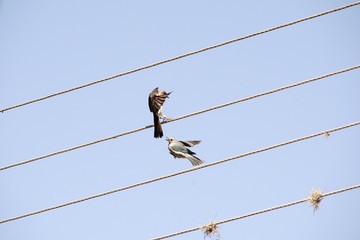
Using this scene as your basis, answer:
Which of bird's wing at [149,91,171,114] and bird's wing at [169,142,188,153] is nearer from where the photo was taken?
bird's wing at [149,91,171,114]

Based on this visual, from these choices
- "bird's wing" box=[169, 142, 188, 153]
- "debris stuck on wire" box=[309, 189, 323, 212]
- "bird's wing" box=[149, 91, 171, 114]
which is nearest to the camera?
"debris stuck on wire" box=[309, 189, 323, 212]

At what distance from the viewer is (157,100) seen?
11.5m

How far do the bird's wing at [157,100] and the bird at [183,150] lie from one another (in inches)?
25.8

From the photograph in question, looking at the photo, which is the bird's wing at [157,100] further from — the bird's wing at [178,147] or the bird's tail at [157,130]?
the bird's wing at [178,147]

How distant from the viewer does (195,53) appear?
358 inches

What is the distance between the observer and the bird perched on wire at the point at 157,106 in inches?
439

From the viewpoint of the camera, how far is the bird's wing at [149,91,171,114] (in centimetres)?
1138

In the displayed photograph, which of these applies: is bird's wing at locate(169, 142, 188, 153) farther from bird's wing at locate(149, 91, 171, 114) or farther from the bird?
bird's wing at locate(149, 91, 171, 114)

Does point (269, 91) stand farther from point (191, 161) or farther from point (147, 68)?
point (191, 161)

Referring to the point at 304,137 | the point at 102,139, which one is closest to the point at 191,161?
the point at 102,139

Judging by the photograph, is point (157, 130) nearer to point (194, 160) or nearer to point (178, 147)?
point (178, 147)

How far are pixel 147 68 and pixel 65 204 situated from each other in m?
1.89

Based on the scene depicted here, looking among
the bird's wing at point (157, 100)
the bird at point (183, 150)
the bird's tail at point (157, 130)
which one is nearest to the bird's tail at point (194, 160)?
the bird at point (183, 150)

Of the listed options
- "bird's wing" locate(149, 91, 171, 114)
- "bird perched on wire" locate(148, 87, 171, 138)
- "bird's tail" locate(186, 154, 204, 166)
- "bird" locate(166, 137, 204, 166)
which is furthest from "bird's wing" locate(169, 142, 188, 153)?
"bird's wing" locate(149, 91, 171, 114)
